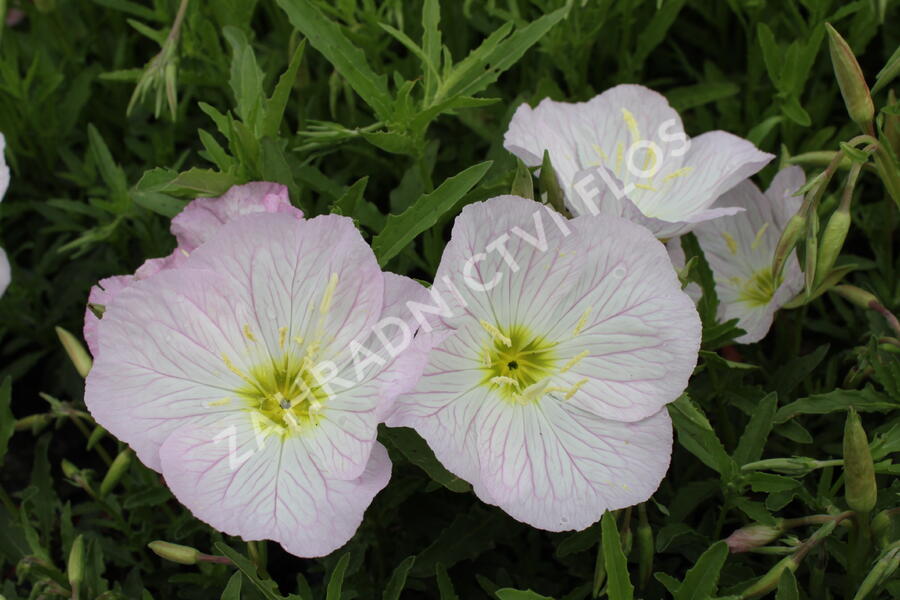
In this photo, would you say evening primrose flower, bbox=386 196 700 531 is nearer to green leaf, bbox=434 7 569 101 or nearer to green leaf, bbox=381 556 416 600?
green leaf, bbox=381 556 416 600

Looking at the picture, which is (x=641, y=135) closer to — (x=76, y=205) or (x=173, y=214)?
(x=173, y=214)

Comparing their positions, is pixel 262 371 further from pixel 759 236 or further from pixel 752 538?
pixel 759 236

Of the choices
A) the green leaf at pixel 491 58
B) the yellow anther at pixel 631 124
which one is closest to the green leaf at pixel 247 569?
the green leaf at pixel 491 58

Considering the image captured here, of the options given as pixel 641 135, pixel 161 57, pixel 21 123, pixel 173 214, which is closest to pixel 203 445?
pixel 173 214

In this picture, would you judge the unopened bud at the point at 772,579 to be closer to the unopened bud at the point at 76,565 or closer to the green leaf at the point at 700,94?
the unopened bud at the point at 76,565

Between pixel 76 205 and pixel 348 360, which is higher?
pixel 348 360

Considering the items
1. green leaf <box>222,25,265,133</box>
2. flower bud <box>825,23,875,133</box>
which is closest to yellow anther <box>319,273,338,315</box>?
green leaf <box>222,25,265,133</box>
